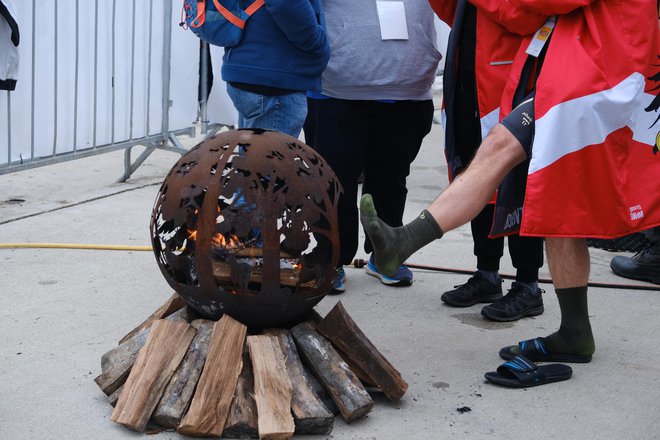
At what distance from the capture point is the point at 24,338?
152 inches

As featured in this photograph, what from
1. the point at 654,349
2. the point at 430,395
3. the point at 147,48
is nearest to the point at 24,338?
the point at 430,395

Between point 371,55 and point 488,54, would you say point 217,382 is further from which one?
point 371,55

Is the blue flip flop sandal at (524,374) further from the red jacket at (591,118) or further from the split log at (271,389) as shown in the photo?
the split log at (271,389)

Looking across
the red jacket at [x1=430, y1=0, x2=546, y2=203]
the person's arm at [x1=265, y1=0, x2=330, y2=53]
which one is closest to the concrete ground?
the red jacket at [x1=430, y1=0, x2=546, y2=203]

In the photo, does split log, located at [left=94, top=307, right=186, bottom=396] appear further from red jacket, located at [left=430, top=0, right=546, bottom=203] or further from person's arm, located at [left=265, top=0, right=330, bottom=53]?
red jacket, located at [left=430, top=0, right=546, bottom=203]

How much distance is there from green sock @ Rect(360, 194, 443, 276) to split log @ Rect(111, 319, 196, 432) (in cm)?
71

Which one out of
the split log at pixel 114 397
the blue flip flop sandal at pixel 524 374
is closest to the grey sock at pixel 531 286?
the blue flip flop sandal at pixel 524 374

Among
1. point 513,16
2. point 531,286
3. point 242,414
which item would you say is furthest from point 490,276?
point 242,414

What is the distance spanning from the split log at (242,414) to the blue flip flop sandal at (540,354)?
49.6 inches

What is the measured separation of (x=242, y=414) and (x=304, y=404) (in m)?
0.21

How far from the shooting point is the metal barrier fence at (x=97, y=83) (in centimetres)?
601

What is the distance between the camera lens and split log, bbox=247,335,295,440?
295cm

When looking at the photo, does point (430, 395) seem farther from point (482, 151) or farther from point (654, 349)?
point (654, 349)

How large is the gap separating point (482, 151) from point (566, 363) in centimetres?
101
